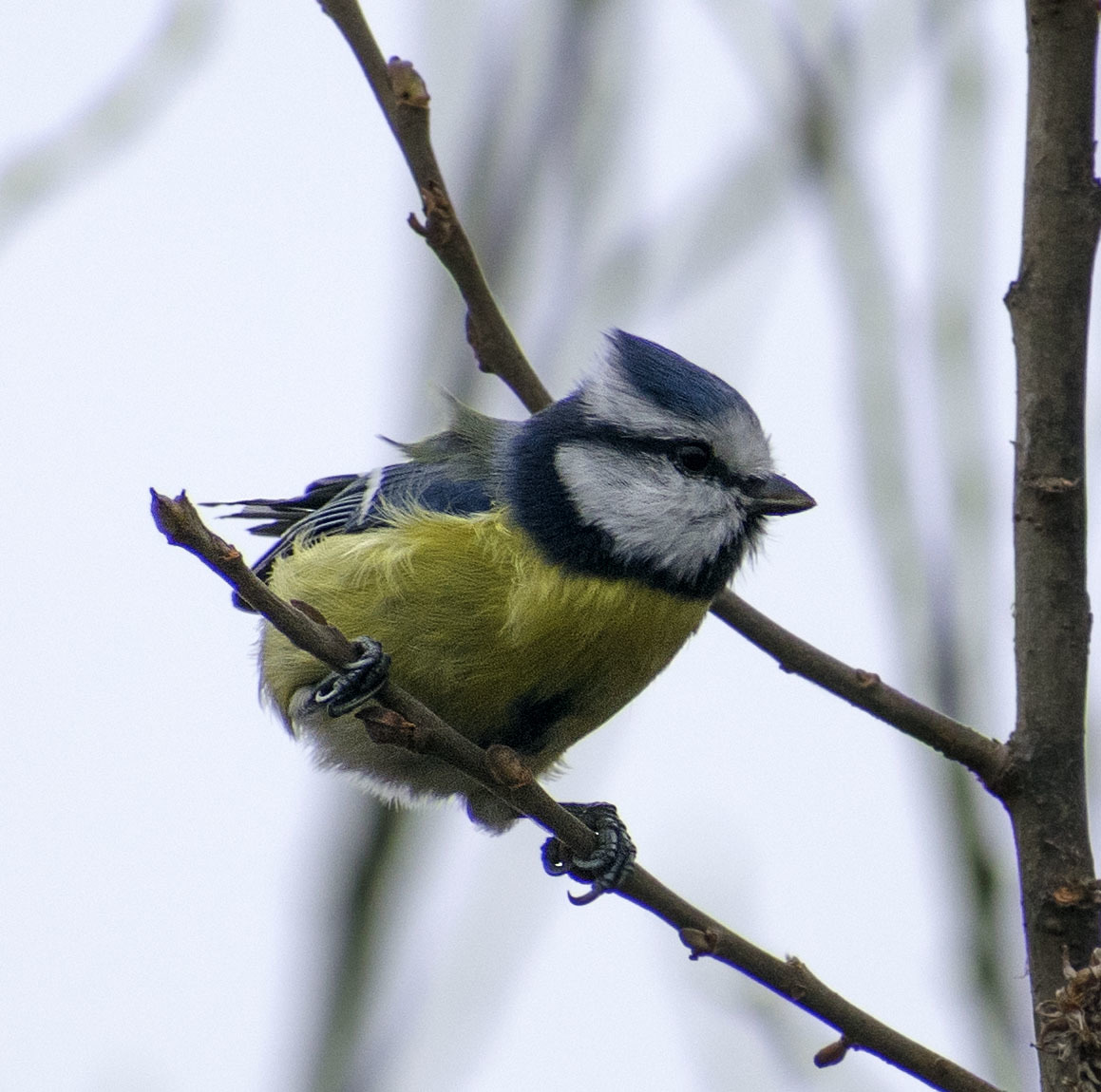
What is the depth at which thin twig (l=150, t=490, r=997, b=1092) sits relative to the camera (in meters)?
1.76

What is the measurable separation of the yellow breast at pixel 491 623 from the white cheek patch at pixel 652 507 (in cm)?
9

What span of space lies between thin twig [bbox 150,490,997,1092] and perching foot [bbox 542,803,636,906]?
41 centimetres

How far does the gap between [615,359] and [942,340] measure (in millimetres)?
765

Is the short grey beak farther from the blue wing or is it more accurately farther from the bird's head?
the blue wing

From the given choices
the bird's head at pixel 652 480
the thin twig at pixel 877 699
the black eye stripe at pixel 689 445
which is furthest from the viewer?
the black eye stripe at pixel 689 445

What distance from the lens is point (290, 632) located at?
6.43 ft

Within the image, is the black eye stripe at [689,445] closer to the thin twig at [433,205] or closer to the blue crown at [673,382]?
the blue crown at [673,382]

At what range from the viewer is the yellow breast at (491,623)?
2.69 m

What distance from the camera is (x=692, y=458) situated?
2994mm

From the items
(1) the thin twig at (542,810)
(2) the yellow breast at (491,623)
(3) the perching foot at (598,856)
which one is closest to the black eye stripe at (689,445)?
(2) the yellow breast at (491,623)

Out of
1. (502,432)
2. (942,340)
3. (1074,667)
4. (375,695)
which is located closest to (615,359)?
(502,432)

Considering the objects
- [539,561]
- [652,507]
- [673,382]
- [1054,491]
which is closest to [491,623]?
[539,561]

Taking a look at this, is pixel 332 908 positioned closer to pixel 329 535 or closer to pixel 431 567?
pixel 431 567

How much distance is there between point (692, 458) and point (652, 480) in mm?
109
